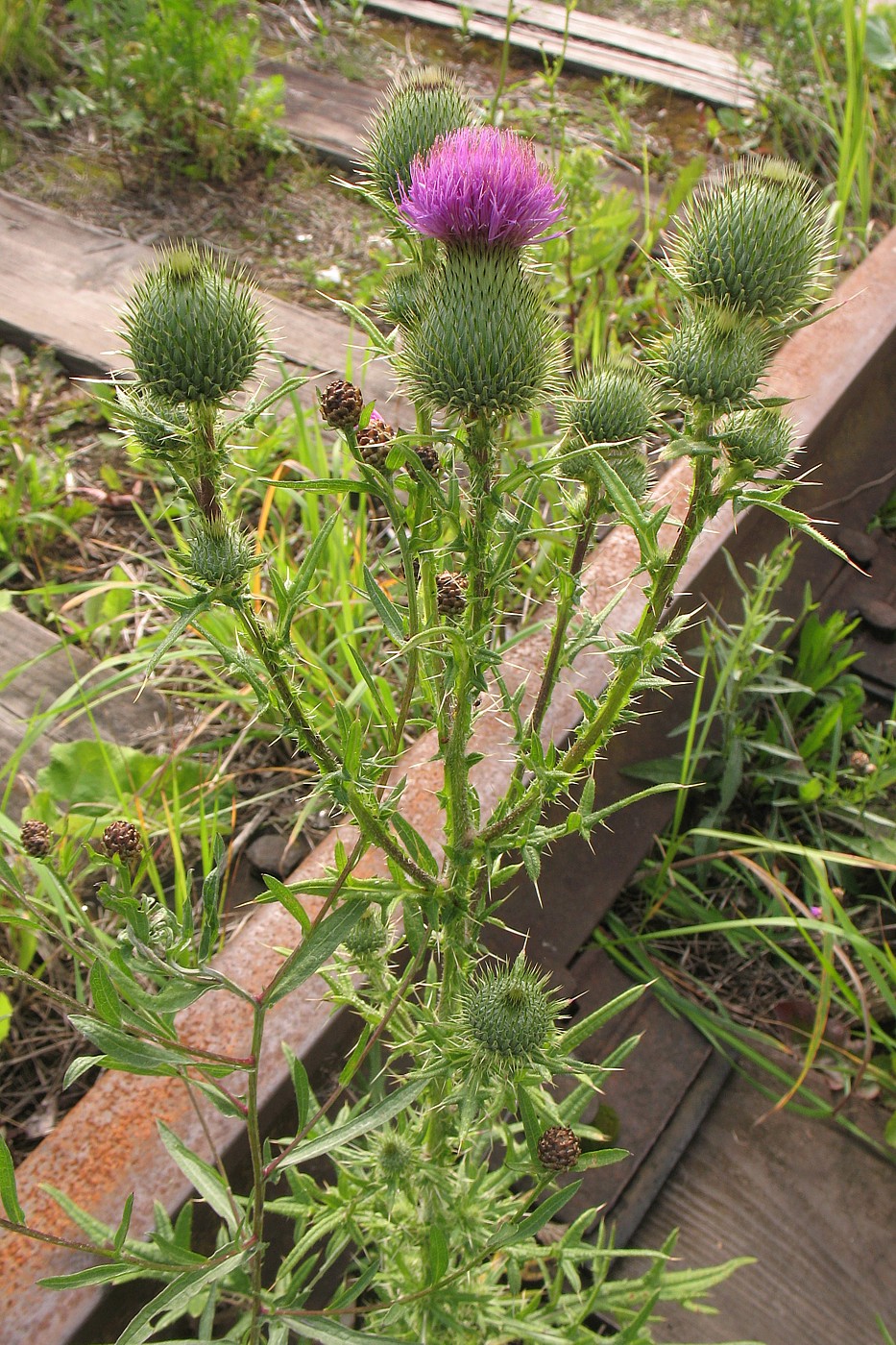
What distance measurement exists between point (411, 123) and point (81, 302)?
8.31 ft

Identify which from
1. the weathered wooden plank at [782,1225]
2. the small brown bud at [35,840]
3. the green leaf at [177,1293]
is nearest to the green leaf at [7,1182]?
the green leaf at [177,1293]

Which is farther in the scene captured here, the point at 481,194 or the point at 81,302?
the point at 81,302

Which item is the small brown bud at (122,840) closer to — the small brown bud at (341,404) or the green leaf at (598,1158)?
the small brown bud at (341,404)

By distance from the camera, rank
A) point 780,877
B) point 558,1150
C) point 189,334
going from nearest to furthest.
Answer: point 189,334, point 558,1150, point 780,877

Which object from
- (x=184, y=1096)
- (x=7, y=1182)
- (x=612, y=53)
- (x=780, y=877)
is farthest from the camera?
(x=612, y=53)

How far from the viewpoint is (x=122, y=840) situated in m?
1.44

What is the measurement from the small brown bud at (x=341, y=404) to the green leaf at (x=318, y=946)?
2.12ft

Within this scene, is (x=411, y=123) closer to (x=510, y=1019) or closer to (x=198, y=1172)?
(x=510, y=1019)

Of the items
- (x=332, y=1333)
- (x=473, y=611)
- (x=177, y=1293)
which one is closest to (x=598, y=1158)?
(x=332, y=1333)

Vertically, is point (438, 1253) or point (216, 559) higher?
point (216, 559)

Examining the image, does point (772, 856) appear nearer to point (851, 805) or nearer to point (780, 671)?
point (851, 805)

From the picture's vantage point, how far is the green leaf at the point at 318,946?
1407mm

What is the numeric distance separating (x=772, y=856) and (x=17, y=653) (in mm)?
2079

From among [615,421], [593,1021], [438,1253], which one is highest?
[615,421]
